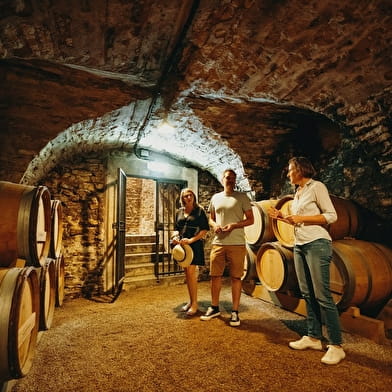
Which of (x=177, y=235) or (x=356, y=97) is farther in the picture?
(x=177, y=235)

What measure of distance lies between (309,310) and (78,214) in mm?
3797

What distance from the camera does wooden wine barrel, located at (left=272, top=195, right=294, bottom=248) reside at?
3.17m

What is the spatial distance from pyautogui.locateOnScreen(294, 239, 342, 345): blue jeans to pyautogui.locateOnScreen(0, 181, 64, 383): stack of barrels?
2.01 meters

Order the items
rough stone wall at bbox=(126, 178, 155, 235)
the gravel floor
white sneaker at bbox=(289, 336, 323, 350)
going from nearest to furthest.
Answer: the gravel floor, white sneaker at bbox=(289, 336, 323, 350), rough stone wall at bbox=(126, 178, 155, 235)

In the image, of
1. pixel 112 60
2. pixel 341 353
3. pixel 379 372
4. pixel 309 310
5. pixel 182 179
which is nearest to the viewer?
pixel 379 372

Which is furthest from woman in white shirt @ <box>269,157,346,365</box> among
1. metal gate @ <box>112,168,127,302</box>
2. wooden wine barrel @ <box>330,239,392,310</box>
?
metal gate @ <box>112,168,127,302</box>

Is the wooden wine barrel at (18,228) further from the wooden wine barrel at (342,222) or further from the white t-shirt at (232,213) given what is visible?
the wooden wine barrel at (342,222)

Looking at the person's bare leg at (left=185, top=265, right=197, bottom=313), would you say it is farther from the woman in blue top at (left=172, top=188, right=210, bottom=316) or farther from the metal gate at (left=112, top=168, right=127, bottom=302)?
the metal gate at (left=112, top=168, right=127, bottom=302)

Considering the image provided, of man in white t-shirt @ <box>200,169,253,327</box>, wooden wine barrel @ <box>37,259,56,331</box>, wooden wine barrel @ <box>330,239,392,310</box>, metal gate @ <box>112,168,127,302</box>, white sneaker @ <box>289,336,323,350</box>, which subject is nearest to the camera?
white sneaker @ <box>289,336,323,350</box>

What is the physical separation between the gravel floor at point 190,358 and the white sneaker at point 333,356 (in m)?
0.04

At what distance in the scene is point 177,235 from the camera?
3264mm

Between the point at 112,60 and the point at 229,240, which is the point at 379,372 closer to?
the point at 229,240

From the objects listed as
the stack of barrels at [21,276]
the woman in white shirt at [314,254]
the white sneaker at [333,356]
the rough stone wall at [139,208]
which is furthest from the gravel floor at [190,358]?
the rough stone wall at [139,208]

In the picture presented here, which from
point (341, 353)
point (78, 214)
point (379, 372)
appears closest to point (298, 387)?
point (341, 353)
